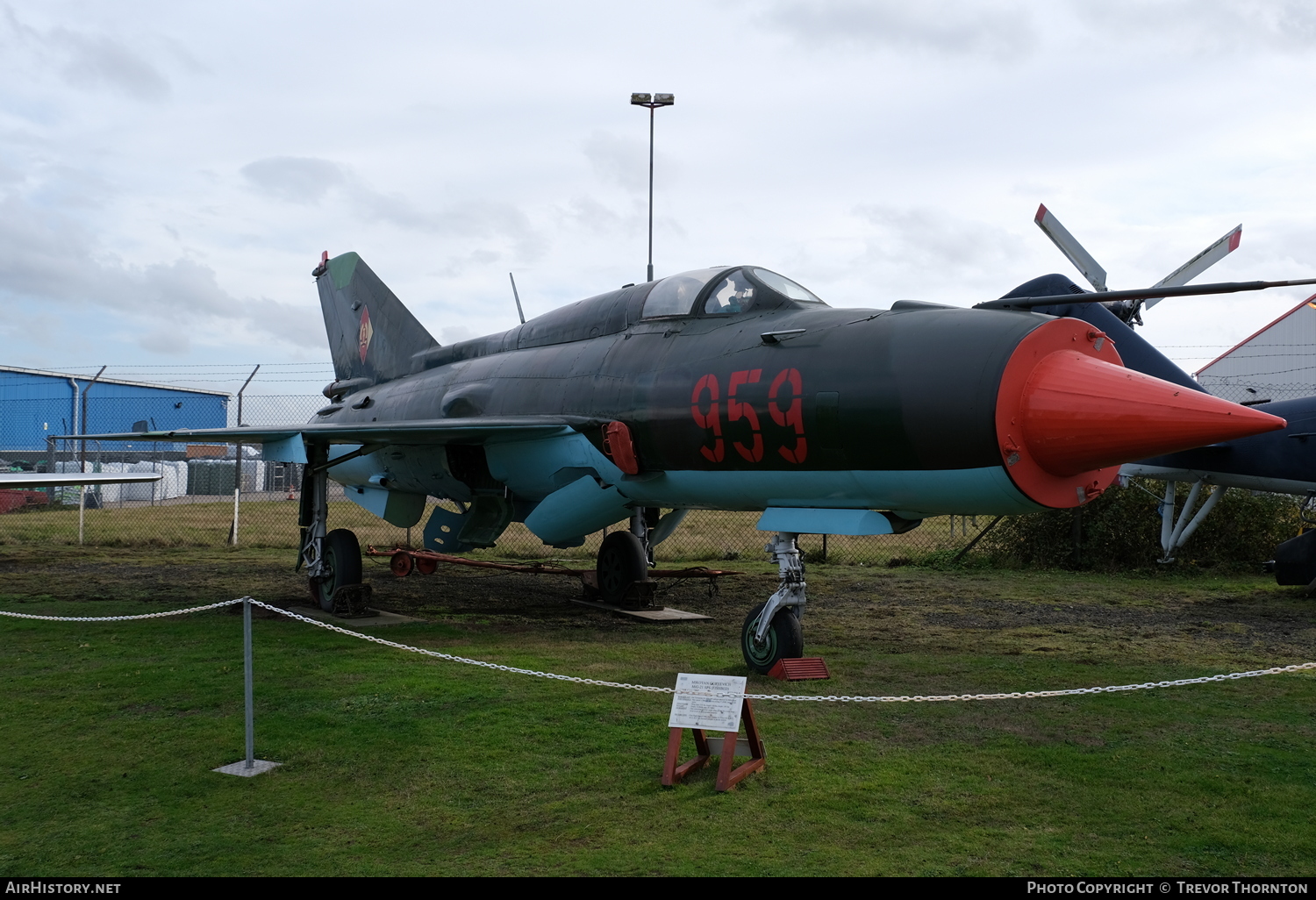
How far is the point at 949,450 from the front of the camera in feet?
19.8

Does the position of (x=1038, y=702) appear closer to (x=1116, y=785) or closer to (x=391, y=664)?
(x=1116, y=785)

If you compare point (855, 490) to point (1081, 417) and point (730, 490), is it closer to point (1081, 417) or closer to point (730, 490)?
point (730, 490)

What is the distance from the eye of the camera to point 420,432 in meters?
9.06

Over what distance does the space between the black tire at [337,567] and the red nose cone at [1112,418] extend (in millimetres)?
7203

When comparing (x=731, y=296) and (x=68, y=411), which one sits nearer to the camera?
(x=731, y=296)

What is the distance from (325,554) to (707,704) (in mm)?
7082

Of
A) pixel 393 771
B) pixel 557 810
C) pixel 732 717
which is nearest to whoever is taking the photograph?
pixel 557 810

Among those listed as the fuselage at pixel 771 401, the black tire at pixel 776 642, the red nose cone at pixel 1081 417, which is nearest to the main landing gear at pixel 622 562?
the fuselage at pixel 771 401

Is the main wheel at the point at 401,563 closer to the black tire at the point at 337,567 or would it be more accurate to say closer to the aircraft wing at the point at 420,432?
the black tire at the point at 337,567

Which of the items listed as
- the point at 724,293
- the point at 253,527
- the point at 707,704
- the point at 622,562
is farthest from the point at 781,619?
the point at 253,527

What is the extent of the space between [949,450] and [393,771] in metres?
3.67

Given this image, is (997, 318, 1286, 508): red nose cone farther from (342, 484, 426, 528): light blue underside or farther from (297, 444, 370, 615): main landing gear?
(342, 484, 426, 528): light blue underside

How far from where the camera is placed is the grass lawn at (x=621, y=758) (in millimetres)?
3912

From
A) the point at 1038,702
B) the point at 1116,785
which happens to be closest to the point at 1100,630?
the point at 1038,702
